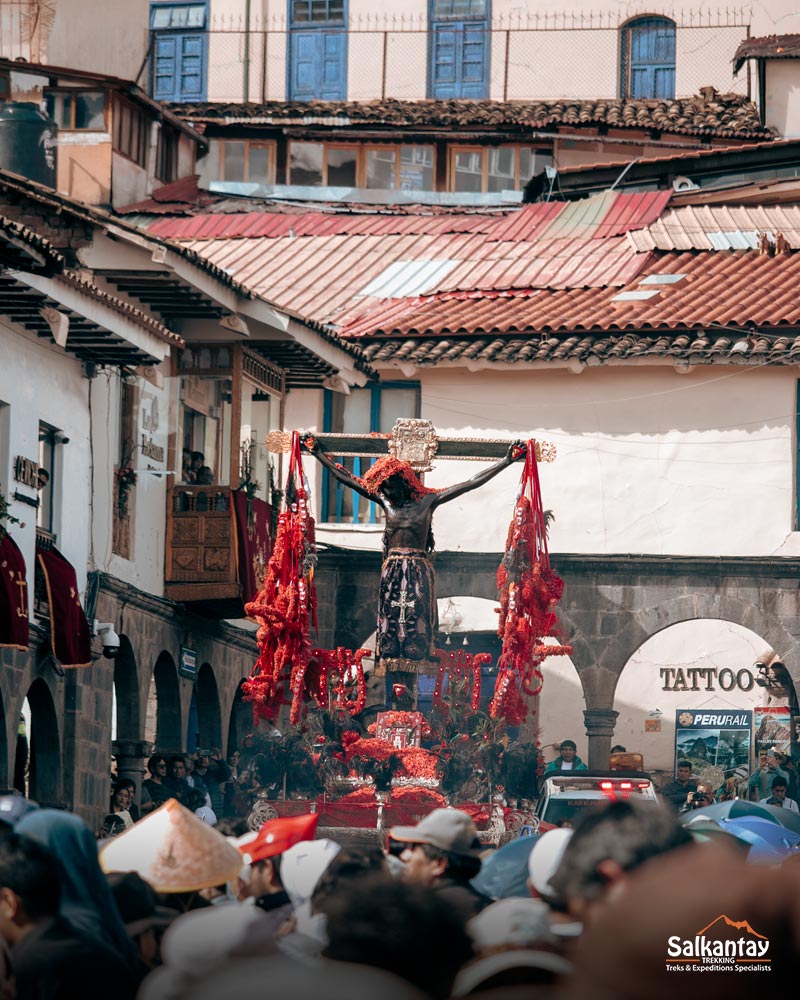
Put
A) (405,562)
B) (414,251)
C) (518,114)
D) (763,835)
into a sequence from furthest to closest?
1. (518,114)
2. (414,251)
3. (405,562)
4. (763,835)

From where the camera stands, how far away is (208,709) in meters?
30.5

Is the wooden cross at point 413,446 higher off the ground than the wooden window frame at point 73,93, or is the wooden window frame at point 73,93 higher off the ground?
the wooden window frame at point 73,93

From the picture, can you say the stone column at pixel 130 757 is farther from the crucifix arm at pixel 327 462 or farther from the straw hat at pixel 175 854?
the straw hat at pixel 175 854

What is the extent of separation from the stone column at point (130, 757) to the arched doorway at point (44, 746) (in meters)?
2.35

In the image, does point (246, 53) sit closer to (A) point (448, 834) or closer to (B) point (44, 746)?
(B) point (44, 746)

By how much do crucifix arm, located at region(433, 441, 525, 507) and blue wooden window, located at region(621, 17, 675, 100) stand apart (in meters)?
24.3

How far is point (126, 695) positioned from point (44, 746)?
273cm

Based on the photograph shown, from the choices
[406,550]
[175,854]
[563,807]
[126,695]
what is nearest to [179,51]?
[126,695]

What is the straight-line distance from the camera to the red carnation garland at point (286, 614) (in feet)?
78.8

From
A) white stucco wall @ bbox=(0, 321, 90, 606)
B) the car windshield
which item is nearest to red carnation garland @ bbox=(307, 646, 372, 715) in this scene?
the car windshield

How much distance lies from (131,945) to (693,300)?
83.8ft

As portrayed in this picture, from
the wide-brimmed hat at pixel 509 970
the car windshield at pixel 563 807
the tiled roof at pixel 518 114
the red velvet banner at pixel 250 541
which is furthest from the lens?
the tiled roof at pixel 518 114

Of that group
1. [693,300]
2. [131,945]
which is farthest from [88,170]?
[131,945]

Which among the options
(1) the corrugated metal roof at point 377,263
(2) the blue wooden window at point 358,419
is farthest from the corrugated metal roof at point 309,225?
(2) the blue wooden window at point 358,419
